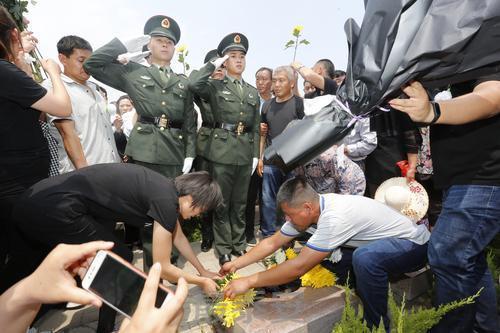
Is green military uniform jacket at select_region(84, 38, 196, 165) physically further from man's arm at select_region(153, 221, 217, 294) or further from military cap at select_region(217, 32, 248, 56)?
man's arm at select_region(153, 221, 217, 294)

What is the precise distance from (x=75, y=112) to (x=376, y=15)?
2.61 metres

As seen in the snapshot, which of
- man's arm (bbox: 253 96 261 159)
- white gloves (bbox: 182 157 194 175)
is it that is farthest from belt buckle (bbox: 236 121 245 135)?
white gloves (bbox: 182 157 194 175)

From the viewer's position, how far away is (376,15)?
59.6 inches

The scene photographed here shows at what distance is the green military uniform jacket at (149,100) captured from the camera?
10.7ft

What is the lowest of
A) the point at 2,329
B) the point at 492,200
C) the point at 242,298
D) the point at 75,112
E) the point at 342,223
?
the point at 242,298

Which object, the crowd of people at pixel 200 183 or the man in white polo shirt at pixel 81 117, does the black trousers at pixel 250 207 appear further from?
the man in white polo shirt at pixel 81 117

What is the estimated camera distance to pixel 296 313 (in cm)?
234

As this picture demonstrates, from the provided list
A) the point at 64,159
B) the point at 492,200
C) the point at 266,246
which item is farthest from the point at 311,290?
the point at 64,159

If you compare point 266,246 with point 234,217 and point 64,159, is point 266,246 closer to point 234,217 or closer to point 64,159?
point 234,217

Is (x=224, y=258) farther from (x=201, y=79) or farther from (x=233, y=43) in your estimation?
(x=233, y=43)

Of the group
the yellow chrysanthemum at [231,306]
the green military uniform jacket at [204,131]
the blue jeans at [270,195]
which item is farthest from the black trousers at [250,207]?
the yellow chrysanthemum at [231,306]

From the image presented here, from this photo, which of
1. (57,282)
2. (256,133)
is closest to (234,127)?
(256,133)

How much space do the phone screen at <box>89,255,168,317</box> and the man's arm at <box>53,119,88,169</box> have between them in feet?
6.71

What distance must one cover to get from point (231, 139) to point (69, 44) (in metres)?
1.83
